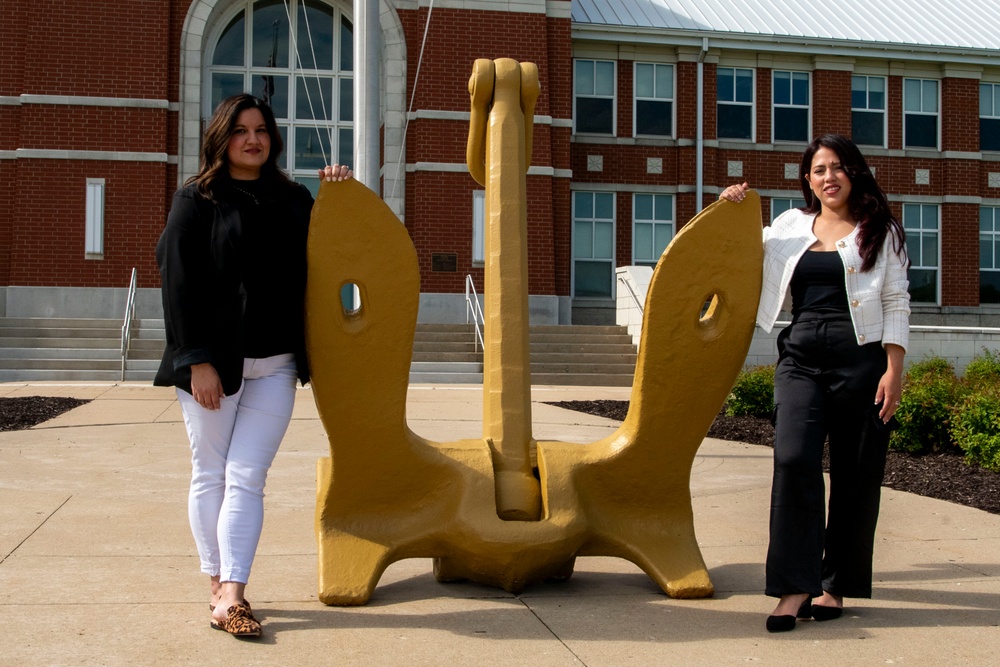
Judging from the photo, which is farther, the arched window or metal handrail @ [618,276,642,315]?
the arched window

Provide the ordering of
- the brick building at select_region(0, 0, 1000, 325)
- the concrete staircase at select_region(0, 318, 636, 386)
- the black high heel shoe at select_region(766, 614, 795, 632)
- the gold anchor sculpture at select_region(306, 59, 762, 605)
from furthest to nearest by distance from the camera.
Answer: the brick building at select_region(0, 0, 1000, 325) < the concrete staircase at select_region(0, 318, 636, 386) < the gold anchor sculpture at select_region(306, 59, 762, 605) < the black high heel shoe at select_region(766, 614, 795, 632)

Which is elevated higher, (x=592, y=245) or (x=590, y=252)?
(x=592, y=245)

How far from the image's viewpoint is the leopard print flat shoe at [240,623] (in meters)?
3.42

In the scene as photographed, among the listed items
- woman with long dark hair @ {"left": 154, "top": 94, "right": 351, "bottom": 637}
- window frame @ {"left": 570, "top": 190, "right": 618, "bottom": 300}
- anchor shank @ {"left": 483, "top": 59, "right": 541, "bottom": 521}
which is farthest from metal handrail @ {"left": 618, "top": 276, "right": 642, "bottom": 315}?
woman with long dark hair @ {"left": 154, "top": 94, "right": 351, "bottom": 637}

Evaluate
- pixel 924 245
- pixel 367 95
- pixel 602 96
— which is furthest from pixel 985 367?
pixel 367 95

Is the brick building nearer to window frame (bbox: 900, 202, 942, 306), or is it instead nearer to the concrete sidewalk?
window frame (bbox: 900, 202, 942, 306)

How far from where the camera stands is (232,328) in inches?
140

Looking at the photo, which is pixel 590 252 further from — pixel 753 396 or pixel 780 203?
pixel 753 396

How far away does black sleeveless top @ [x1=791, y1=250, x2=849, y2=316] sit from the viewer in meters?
3.86

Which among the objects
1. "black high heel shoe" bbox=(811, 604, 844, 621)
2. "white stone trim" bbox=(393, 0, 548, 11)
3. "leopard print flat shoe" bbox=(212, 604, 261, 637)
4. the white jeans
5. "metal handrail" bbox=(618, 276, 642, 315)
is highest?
"white stone trim" bbox=(393, 0, 548, 11)

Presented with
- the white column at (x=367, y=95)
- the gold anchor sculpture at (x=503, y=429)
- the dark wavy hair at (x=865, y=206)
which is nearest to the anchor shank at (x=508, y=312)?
the gold anchor sculpture at (x=503, y=429)

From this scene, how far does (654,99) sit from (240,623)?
19.4m

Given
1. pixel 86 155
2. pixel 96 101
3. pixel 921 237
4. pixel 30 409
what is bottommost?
pixel 30 409

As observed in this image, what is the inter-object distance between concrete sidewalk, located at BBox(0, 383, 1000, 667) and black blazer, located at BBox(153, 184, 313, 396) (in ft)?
2.92
